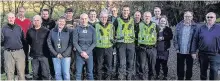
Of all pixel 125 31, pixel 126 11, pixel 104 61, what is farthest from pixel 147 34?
pixel 104 61

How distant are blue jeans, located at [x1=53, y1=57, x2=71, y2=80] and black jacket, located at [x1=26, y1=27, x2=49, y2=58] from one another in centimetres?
33

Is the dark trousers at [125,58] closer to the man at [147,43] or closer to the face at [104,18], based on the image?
the man at [147,43]

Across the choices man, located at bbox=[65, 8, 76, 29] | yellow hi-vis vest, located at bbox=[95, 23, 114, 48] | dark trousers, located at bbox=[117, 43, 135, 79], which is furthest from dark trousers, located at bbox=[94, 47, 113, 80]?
man, located at bbox=[65, 8, 76, 29]

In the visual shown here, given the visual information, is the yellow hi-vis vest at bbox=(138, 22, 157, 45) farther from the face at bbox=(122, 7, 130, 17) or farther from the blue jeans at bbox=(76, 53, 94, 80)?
the blue jeans at bbox=(76, 53, 94, 80)

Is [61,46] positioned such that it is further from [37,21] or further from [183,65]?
[183,65]

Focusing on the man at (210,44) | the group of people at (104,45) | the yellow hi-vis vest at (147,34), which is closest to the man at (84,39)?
the group of people at (104,45)

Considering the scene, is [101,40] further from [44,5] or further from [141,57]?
[44,5]

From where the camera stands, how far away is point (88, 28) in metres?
8.14

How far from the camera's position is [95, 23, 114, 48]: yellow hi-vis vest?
8.27 metres

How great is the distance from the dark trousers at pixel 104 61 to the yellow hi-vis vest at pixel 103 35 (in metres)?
0.11

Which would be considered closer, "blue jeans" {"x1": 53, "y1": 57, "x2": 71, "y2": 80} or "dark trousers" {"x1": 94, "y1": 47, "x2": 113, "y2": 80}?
"blue jeans" {"x1": 53, "y1": 57, "x2": 71, "y2": 80}

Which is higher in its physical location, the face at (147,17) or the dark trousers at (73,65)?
the face at (147,17)

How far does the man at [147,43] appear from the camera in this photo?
8445 mm

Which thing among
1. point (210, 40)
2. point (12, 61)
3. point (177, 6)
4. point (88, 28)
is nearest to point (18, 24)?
point (12, 61)
